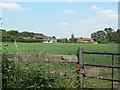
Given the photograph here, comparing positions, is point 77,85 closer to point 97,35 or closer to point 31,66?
point 31,66

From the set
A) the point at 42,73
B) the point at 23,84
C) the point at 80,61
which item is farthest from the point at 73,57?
the point at 23,84

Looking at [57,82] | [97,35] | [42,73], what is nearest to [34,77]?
[42,73]

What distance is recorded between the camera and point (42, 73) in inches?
137

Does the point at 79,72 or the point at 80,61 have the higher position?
the point at 80,61

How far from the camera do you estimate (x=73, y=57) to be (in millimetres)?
4008

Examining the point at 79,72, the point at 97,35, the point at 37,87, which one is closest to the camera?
the point at 37,87

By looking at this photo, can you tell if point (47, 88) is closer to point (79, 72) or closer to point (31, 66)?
point (31, 66)

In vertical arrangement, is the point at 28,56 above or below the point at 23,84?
above

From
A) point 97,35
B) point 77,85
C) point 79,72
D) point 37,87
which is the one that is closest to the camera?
point 37,87

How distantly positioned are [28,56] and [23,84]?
78 cm

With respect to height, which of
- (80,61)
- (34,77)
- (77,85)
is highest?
(80,61)

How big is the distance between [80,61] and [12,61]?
154 cm

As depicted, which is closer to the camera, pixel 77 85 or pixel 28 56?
pixel 77 85

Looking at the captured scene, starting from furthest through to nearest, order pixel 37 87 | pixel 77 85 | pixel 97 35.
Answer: pixel 97 35
pixel 77 85
pixel 37 87
